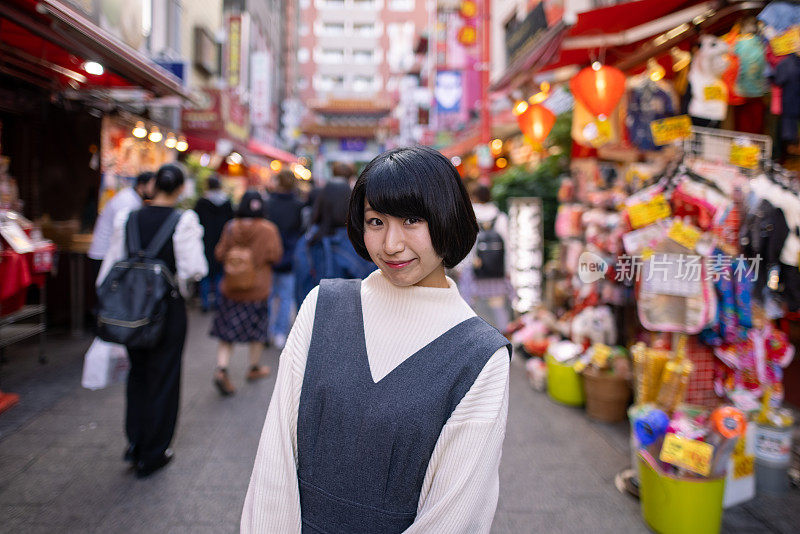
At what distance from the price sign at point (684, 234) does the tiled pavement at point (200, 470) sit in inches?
63.1

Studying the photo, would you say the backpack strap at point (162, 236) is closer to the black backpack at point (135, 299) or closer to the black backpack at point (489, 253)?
the black backpack at point (135, 299)

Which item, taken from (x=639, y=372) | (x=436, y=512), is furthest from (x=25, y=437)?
(x=639, y=372)

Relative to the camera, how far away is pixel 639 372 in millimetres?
3477

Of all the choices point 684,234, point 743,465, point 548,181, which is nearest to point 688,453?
point 743,465

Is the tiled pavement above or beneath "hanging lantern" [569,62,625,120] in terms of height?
beneath

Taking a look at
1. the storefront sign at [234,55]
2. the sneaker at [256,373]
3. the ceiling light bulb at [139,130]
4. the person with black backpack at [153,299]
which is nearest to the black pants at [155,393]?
the person with black backpack at [153,299]

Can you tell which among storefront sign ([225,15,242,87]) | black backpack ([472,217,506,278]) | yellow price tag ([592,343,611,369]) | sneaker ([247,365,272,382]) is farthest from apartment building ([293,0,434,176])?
yellow price tag ([592,343,611,369])

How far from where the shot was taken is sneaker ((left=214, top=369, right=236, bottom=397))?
459cm

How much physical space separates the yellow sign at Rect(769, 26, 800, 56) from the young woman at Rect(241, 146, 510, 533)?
9.73 ft

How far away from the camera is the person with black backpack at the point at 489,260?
19.5 ft

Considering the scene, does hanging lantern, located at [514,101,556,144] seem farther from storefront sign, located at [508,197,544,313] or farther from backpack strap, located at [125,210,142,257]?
backpack strap, located at [125,210,142,257]

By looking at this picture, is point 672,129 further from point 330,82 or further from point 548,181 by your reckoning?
point 330,82

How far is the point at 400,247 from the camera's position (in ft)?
3.97

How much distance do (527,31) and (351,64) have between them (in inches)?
1785
